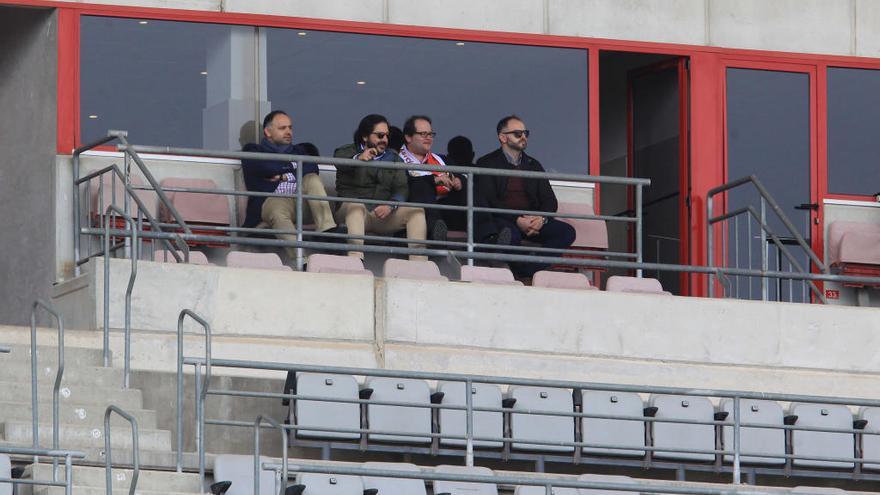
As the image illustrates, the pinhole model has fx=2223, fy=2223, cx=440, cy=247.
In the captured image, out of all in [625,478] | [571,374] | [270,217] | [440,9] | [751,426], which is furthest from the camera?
[440,9]

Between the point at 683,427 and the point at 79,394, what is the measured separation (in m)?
3.24

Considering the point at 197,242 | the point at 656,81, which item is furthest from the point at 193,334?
the point at 656,81

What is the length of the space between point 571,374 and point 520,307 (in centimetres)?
48

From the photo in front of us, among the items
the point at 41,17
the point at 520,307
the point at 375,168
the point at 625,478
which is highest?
the point at 41,17

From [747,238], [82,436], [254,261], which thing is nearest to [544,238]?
[747,238]

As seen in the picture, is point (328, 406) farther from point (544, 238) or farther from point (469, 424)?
point (544, 238)

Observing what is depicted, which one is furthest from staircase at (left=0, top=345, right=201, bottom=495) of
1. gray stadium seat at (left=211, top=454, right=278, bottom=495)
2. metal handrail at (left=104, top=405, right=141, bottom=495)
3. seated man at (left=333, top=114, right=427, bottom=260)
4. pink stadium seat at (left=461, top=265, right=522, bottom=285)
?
seated man at (left=333, top=114, right=427, bottom=260)

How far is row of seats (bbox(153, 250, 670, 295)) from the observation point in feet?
42.1

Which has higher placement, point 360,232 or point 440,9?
point 440,9

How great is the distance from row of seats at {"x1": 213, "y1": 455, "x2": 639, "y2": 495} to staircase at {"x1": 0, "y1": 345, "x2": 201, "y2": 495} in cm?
24

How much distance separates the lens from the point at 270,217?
44.5 feet

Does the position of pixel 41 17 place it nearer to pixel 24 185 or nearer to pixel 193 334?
pixel 24 185

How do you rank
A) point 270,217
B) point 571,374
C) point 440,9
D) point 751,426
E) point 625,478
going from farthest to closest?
1. point 440,9
2. point 270,217
3. point 571,374
4. point 751,426
5. point 625,478

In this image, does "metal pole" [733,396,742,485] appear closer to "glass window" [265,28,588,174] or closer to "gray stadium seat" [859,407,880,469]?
"gray stadium seat" [859,407,880,469]
